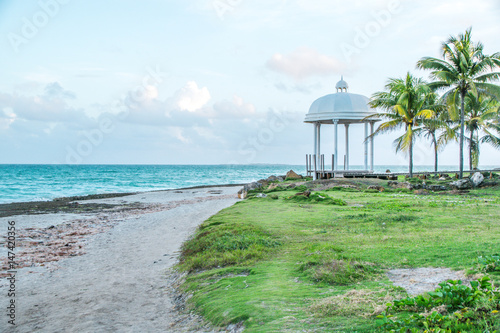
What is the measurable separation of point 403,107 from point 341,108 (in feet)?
14.9

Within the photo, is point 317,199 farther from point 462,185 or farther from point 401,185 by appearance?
point 462,185

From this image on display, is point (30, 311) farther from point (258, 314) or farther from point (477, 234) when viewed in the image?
point (477, 234)

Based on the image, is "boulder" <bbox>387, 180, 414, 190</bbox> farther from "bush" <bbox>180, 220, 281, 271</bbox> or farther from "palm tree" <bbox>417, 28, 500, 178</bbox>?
"bush" <bbox>180, 220, 281, 271</bbox>

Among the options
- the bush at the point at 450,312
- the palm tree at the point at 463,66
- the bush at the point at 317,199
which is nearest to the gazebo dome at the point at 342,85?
the palm tree at the point at 463,66

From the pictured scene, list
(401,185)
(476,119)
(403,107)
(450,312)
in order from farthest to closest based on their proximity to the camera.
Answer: (476,119) → (403,107) → (401,185) → (450,312)

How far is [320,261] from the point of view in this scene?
7.21 metres

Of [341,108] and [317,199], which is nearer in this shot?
[317,199]

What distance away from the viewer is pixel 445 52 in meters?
28.5

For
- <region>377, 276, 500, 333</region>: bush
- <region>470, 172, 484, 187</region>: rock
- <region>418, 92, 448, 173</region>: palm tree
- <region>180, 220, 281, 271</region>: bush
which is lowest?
<region>180, 220, 281, 271</region>: bush

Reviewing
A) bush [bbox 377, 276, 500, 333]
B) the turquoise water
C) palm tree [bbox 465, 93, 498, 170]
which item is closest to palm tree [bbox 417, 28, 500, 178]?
palm tree [bbox 465, 93, 498, 170]

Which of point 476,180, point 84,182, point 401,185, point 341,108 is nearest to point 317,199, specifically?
point 401,185

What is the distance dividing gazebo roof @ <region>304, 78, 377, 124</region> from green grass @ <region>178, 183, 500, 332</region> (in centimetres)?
1931

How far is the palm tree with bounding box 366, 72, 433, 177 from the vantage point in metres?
31.0

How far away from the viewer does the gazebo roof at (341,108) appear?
108 feet
